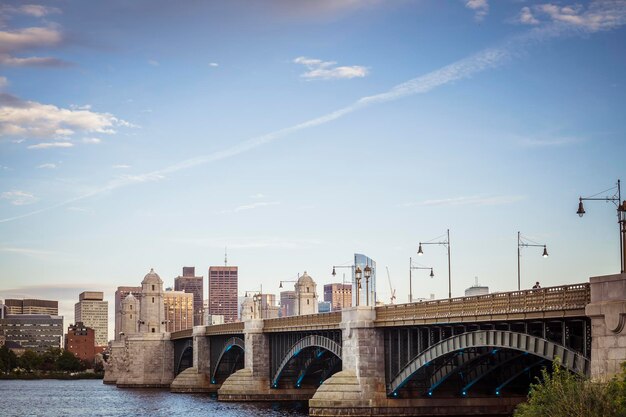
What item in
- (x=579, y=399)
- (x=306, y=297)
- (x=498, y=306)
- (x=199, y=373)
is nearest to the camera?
(x=579, y=399)

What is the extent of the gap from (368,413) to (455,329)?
1164cm

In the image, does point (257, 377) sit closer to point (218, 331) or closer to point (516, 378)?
point (218, 331)

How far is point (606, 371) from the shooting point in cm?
4488

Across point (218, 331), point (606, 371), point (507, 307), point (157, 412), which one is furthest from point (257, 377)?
point (606, 371)

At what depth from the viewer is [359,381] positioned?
76.5 meters

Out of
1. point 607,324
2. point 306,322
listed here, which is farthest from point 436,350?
point 306,322

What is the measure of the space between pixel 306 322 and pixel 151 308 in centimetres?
9187

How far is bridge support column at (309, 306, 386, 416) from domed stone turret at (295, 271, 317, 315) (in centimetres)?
4579

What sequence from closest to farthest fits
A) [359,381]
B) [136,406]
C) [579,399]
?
[579,399], [359,381], [136,406]

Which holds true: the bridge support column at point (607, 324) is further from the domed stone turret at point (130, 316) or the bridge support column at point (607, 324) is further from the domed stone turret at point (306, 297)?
the domed stone turret at point (130, 316)

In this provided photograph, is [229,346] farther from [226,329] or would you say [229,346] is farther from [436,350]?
[436,350]

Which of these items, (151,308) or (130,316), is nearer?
(151,308)

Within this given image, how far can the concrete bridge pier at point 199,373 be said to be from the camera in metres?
140

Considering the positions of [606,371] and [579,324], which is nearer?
[606,371]
